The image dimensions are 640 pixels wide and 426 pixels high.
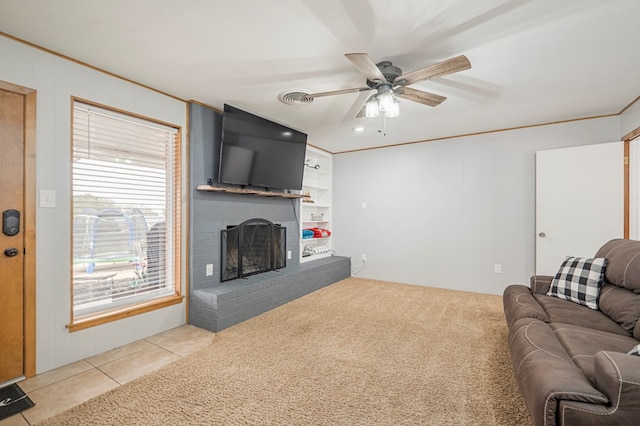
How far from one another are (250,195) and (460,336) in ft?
8.95

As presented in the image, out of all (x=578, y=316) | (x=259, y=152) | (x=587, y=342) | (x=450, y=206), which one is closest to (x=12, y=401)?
(x=259, y=152)

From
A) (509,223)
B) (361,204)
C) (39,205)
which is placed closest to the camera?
(39,205)

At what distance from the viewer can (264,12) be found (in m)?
1.69

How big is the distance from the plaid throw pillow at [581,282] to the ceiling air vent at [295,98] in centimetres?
267

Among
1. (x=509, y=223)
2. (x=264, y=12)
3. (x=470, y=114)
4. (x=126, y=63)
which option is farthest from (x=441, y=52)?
(x=509, y=223)

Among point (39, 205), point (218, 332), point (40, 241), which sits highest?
point (39, 205)

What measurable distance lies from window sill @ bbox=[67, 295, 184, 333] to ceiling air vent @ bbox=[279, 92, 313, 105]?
225cm

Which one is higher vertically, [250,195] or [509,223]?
[250,195]

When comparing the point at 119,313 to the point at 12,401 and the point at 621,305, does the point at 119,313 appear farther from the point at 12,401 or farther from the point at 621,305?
the point at 621,305

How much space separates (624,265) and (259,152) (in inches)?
131

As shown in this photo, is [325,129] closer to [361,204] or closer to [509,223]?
[361,204]

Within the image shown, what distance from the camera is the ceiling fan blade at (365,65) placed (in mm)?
1694

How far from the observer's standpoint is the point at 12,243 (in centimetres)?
195

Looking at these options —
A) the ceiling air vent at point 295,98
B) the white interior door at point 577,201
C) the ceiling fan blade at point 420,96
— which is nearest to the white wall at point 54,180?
the ceiling air vent at point 295,98
